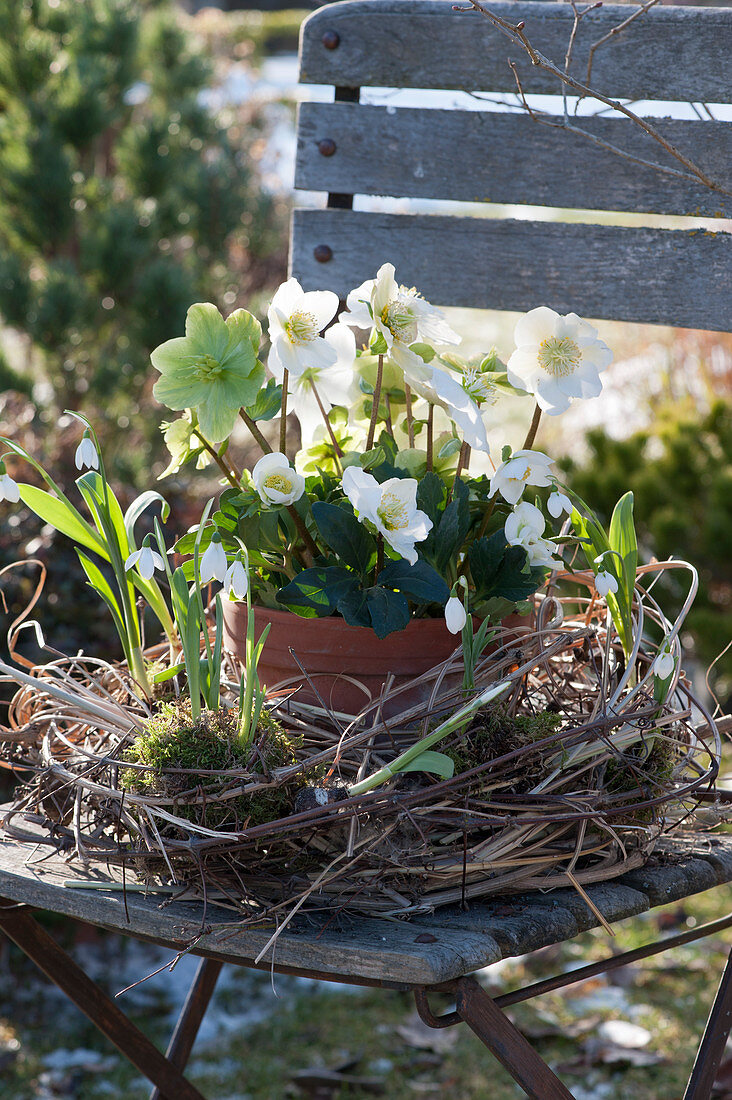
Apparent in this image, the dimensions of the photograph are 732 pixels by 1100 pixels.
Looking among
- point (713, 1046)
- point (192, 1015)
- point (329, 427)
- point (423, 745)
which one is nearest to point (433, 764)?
point (423, 745)

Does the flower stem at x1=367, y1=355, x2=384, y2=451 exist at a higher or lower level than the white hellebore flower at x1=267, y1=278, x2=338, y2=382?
lower

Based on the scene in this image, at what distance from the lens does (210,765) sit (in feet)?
2.67

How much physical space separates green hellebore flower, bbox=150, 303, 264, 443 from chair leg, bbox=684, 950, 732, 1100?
2.39 feet

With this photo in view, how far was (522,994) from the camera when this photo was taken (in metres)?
0.86

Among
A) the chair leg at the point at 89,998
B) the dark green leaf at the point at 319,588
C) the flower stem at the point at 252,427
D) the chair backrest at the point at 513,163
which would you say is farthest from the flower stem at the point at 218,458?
the chair backrest at the point at 513,163

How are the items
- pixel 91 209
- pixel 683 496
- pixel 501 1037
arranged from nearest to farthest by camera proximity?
pixel 501 1037
pixel 91 209
pixel 683 496

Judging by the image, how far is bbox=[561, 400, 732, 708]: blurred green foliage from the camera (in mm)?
3062

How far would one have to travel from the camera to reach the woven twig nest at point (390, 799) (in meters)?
0.80

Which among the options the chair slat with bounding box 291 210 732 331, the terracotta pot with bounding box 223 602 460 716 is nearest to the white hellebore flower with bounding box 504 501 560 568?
the terracotta pot with bounding box 223 602 460 716

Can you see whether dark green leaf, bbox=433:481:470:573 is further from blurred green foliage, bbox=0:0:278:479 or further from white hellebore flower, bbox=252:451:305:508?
blurred green foliage, bbox=0:0:278:479

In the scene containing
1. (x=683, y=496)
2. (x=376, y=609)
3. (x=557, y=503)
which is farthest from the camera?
(x=683, y=496)

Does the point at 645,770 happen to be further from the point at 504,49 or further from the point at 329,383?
the point at 504,49

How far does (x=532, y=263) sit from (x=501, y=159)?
0.51 ft

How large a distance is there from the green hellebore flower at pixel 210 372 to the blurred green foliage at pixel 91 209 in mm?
1886
